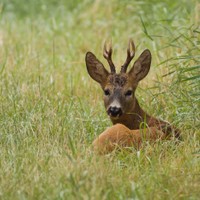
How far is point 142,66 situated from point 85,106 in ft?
2.55

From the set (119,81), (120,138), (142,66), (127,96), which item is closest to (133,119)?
(127,96)

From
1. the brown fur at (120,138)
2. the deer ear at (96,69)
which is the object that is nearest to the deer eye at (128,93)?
the deer ear at (96,69)

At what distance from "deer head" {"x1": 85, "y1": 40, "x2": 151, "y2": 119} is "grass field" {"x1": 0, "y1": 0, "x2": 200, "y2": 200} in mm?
253

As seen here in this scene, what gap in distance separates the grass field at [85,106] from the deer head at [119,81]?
0.25 meters

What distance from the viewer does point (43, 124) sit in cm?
745

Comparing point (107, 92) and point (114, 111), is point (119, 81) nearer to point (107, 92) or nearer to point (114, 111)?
point (107, 92)

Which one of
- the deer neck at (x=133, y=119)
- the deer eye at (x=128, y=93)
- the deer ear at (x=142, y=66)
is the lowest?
the deer neck at (x=133, y=119)

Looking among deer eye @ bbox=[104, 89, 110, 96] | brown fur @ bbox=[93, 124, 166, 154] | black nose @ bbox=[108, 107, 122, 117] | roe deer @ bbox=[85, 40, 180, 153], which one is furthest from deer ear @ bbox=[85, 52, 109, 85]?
brown fur @ bbox=[93, 124, 166, 154]

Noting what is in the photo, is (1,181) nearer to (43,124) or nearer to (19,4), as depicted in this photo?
(43,124)

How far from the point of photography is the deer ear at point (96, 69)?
770cm

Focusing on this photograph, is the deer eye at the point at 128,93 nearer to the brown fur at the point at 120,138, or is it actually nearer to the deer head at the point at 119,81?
the deer head at the point at 119,81

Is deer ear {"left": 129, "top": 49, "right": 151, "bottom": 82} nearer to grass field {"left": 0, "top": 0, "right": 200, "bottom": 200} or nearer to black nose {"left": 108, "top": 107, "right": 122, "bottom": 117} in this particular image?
grass field {"left": 0, "top": 0, "right": 200, "bottom": 200}

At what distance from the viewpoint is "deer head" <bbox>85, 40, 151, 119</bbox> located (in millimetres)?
7375

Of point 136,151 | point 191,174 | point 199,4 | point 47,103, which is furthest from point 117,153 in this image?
point 199,4
